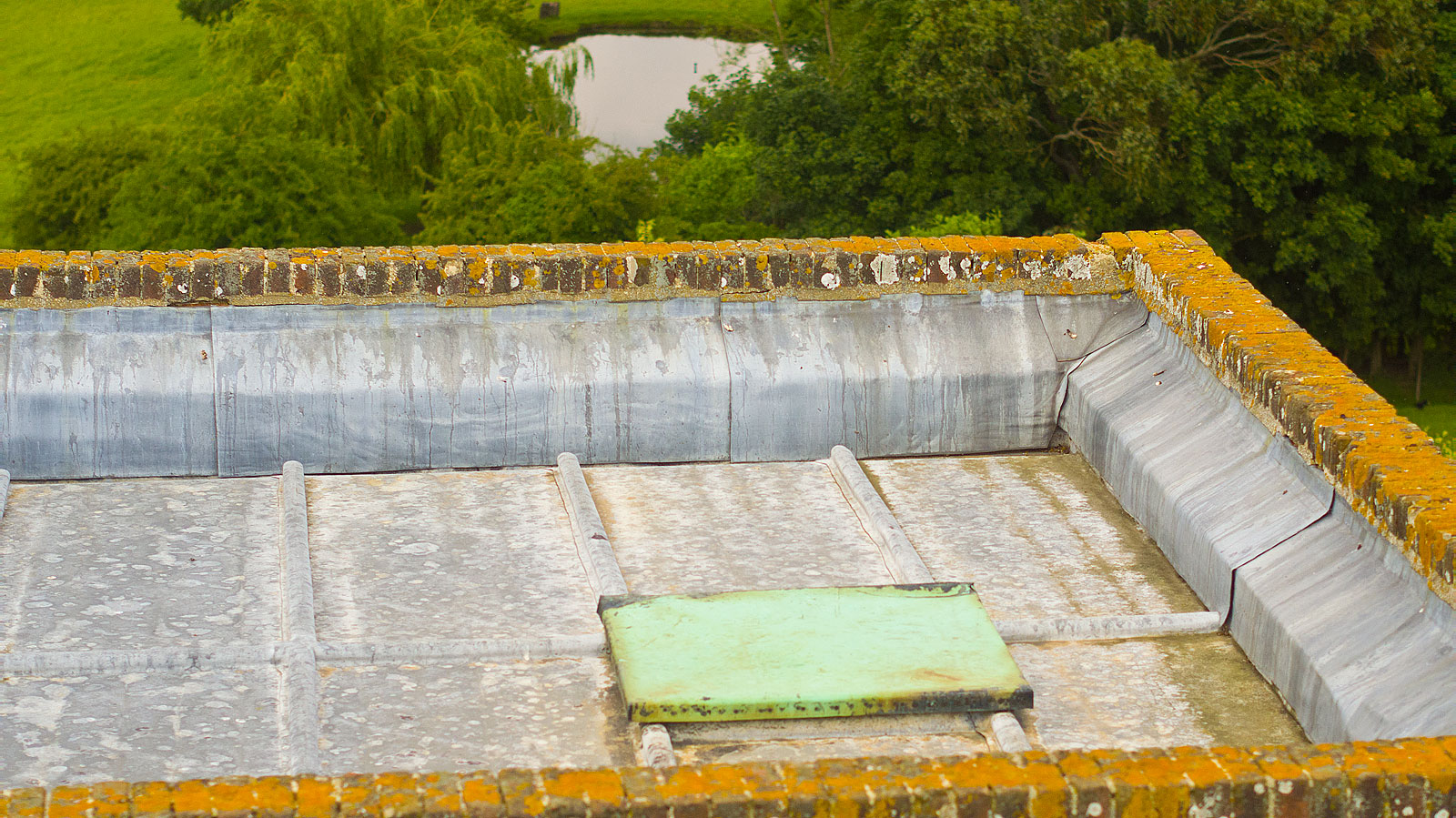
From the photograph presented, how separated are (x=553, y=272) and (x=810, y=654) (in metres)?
3.01

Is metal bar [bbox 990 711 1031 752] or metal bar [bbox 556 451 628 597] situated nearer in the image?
metal bar [bbox 990 711 1031 752]

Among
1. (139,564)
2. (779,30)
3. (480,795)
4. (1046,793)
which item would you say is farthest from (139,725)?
(779,30)

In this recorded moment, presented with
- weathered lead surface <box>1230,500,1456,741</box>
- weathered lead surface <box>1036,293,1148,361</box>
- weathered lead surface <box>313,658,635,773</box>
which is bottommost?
weathered lead surface <box>313,658,635,773</box>

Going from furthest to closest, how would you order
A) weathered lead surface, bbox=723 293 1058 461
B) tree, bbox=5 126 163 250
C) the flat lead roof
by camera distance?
tree, bbox=5 126 163 250 < weathered lead surface, bbox=723 293 1058 461 < the flat lead roof

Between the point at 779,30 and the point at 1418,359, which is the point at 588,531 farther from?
the point at 779,30

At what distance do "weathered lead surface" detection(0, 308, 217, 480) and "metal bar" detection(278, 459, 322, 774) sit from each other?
27.6 inches

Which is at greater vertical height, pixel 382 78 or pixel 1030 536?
pixel 1030 536

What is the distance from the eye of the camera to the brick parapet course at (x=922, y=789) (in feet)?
12.0

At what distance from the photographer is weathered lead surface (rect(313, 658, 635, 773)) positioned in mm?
5070

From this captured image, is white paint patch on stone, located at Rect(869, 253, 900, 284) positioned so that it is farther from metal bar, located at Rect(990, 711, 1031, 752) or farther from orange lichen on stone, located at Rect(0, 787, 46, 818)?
orange lichen on stone, located at Rect(0, 787, 46, 818)

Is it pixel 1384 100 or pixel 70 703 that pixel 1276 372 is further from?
pixel 1384 100

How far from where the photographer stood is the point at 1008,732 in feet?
17.1

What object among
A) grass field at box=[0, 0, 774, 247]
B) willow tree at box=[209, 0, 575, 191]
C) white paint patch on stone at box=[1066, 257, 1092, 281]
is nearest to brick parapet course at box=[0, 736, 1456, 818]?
white paint patch on stone at box=[1066, 257, 1092, 281]

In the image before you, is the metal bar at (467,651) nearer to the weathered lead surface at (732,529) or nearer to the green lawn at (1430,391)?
the weathered lead surface at (732,529)
